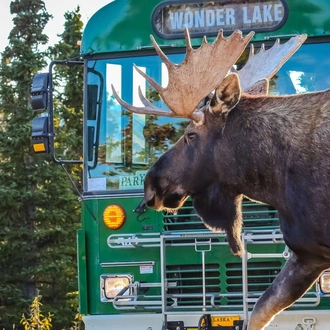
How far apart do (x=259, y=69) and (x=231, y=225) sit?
1.23 m

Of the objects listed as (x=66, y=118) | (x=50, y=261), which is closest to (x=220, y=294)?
(x=50, y=261)

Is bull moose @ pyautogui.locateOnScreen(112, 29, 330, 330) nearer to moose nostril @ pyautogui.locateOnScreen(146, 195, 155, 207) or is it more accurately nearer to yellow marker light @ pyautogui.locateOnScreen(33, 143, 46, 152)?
moose nostril @ pyautogui.locateOnScreen(146, 195, 155, 207)

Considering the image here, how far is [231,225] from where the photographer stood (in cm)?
720

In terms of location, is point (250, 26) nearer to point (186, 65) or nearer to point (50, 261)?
point (186, 65)


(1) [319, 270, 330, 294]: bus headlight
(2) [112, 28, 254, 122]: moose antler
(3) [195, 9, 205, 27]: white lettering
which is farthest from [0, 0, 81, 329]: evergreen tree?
(2) [112, 28, 254, 122]: moose antler

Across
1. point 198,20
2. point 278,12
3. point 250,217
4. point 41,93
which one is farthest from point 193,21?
point 250,217

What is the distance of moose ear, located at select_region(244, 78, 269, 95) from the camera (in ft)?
24.0

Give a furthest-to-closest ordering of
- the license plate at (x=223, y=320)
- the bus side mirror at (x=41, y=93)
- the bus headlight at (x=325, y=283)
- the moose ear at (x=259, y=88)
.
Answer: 1. the bus side mirror at (x=41, y=93)
2. the license plate at (x=223, y=320)
3. the bus headlight at (x=325, y=283)
4. the moose ear at (x=259, y=88)

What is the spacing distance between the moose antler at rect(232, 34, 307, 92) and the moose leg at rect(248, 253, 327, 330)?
54.0 inches

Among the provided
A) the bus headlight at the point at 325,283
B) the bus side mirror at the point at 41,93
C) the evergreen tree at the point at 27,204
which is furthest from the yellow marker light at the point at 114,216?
the evergreen tree at the point at 27,204

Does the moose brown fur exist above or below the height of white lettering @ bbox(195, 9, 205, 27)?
below

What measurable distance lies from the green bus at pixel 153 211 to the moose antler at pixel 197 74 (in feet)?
6.79

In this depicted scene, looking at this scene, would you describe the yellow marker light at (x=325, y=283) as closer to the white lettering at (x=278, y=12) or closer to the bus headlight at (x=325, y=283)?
the bus headlight at (x=325, y=283)

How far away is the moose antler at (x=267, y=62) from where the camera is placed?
7.41 meters
